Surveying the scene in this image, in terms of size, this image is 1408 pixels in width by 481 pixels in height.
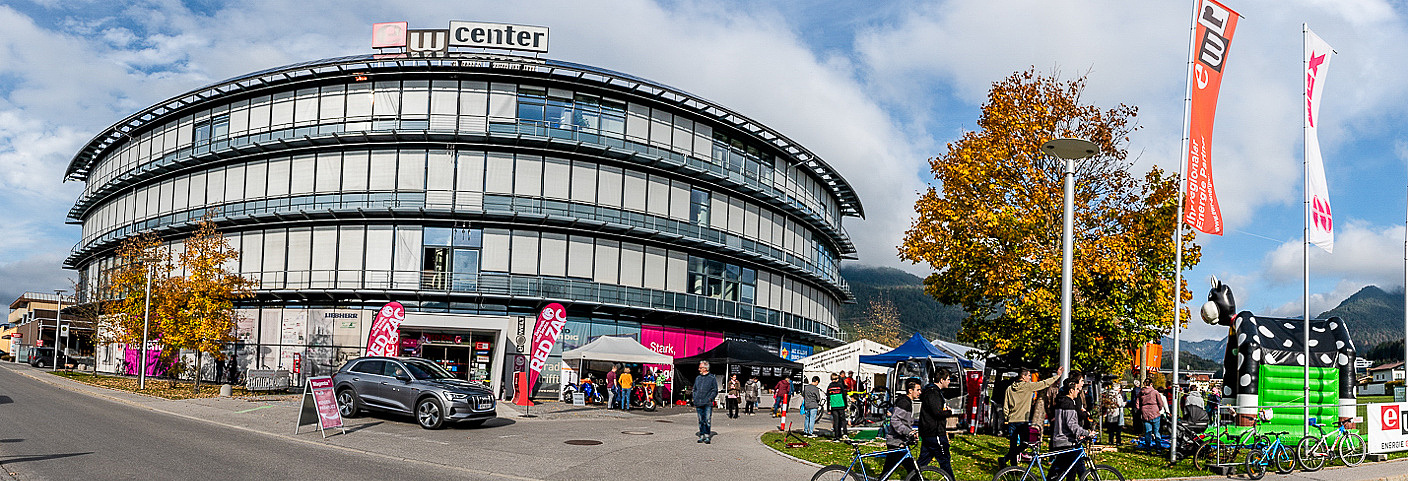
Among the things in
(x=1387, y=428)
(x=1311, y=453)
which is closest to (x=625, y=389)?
(x=1311, y=453)

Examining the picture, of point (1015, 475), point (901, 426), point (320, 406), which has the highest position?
point (901, 426)

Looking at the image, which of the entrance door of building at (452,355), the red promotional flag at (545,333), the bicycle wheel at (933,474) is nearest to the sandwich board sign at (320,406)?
the red promotional flag at (545,333)

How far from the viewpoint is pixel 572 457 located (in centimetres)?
1523

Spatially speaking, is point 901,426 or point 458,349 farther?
point 458,349

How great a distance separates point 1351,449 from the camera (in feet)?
54.0

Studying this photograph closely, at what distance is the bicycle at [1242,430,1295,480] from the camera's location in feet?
46.8

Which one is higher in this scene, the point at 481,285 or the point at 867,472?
the point at 481,285

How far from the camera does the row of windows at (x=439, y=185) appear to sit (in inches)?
1551

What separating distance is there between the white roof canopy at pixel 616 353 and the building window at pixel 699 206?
12.6m

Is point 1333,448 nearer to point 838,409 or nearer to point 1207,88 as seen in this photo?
point 1207,88

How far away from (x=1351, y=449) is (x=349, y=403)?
66.6ft

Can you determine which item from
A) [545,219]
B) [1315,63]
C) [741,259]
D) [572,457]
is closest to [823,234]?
[741,259]

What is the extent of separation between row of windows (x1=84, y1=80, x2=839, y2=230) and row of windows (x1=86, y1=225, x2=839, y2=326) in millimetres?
4512

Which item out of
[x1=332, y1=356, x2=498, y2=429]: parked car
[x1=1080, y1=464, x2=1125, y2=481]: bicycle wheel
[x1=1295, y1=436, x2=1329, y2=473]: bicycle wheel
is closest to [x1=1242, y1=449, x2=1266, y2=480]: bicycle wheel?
[x1=1295, y1=436, x2=1329, y2=473]: bicycle wheel
